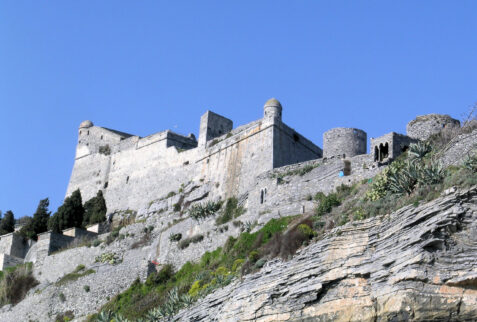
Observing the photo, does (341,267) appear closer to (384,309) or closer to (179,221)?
(384,309)

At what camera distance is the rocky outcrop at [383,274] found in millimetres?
19906

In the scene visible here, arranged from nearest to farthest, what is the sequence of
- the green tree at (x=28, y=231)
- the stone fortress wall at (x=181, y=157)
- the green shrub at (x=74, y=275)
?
1. the green shrub at (x=74, y=275)
2. the stone fortress wall at (x=181, y=157)
3. the green tree at (x=28, y=231)

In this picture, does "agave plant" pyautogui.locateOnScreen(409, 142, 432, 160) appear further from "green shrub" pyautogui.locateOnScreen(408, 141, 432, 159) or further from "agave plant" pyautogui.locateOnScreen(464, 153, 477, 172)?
"agave plant" pyautogui.locateOnScreen(464, 153, 477, 172)

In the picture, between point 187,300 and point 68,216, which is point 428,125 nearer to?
point 187,300

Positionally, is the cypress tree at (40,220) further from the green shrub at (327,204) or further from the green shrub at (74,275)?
the green shrub at (327,204)

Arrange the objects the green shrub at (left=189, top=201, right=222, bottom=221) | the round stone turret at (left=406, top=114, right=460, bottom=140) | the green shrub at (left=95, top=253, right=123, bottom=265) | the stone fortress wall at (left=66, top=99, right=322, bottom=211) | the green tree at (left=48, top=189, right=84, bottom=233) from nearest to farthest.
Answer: the round stone turret at (left=406, top=114, right=460, bottom=140) → the green shrub at (left=189, top=201, right=222, bottom=221) → the green shrub at (left=95, top=253, right=123, bottom=265) → the stone fortress wall at (left=66, top=99, right=322, bottom=211) → the green tree at (left=48, top=189, right=84, bottom=233)

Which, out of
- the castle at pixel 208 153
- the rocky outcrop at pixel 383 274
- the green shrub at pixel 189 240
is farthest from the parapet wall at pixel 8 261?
the rocky outcrop at pixel 383 274

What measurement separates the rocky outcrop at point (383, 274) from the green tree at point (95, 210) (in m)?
23.3

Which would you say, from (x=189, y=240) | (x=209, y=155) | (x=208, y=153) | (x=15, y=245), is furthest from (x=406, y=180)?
(x=15, y=245)

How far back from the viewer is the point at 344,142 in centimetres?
3709

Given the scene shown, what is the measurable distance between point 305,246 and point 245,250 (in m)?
5.27

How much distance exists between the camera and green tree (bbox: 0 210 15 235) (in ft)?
173

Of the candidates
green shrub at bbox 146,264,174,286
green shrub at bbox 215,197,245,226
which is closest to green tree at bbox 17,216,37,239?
green shrub at bbox 146,264,174,286

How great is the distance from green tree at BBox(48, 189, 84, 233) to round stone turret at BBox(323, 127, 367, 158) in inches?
710
